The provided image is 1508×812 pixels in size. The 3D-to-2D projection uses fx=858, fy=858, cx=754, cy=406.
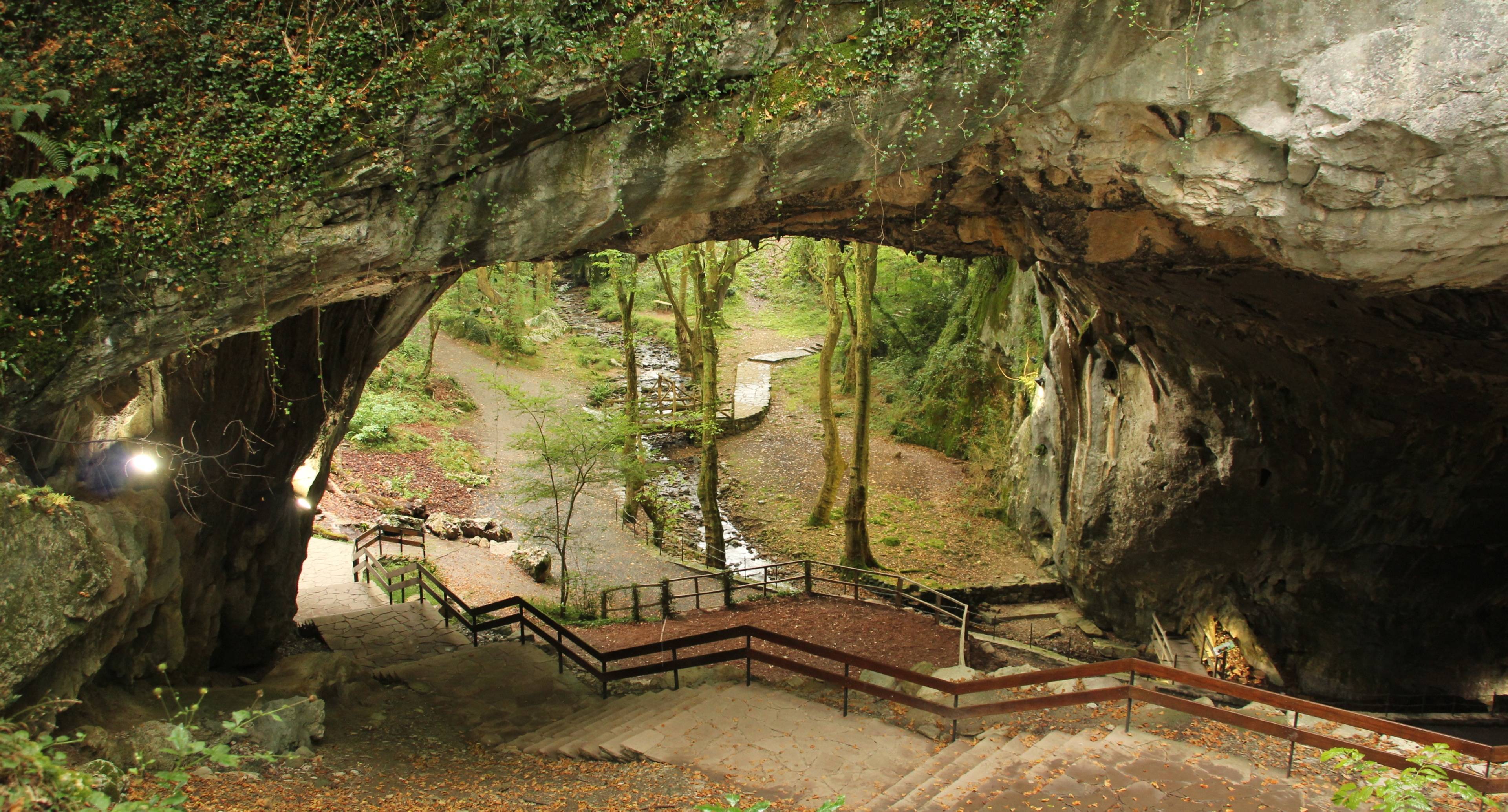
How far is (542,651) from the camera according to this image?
37.4 feet

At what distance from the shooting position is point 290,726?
7.43 m

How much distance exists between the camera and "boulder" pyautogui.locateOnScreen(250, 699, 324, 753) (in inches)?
282

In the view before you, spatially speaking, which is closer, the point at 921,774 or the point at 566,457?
the point at 921,774

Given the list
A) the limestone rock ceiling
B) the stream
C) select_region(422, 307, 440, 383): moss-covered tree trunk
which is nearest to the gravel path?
the stream

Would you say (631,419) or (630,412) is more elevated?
(630,412)

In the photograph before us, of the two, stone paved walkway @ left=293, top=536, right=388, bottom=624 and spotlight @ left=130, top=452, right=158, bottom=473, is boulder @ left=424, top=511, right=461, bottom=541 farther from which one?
spotlight @ left=130, top=452, right=158, bottom=473

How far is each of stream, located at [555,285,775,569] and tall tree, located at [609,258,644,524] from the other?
49 centimetres

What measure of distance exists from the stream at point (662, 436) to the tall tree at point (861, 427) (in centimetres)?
186

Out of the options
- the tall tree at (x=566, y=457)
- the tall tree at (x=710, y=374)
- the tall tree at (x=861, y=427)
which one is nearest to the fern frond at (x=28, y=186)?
the tall tree at (x=566, y=457)

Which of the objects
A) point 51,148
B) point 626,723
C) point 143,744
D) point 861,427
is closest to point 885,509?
point 861,427

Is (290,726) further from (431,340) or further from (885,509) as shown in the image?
(431,340)

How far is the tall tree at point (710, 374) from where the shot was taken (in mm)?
15703

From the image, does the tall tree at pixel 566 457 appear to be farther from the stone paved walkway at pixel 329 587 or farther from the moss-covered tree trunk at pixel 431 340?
the moss-covered tree trunk at pixel 431 340

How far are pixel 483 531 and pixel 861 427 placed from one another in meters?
8.66
